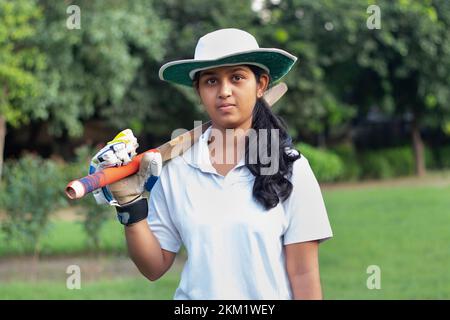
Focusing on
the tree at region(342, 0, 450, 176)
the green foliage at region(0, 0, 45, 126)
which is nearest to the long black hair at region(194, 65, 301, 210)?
the green foliage at region(0, 0, 45, 126)

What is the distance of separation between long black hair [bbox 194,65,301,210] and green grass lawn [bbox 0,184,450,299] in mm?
4907

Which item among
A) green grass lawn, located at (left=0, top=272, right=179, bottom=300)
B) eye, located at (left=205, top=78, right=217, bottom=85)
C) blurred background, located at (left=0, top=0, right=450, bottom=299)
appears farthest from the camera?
blurred background, located at (left=0, top=0, right=450, bottom=299)

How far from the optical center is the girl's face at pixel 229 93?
99.9 inches

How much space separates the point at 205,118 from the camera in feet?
61.5

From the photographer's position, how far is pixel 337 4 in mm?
19109

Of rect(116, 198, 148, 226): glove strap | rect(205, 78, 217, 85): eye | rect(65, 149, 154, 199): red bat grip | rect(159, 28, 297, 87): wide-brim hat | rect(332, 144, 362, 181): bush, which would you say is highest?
rect(332, 144, 362, 181): bush

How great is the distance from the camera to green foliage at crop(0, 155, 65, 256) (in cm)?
973

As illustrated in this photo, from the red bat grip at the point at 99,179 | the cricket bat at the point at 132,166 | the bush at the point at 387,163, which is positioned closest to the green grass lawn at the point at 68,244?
the cricket bat at the point at 132,166

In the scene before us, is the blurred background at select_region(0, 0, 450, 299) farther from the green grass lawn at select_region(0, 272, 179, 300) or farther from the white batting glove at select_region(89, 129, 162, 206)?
the white batting glove at select_region(89, 129, 162, 206)

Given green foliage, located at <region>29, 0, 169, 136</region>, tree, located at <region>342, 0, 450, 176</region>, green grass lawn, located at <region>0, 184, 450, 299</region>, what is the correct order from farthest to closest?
tree, located at <region>342, 0, 450, 176</region> → green foliage, located at <region>29, 0, 169, 136</region> → green grass lawn, located at <region>0, 184, 450, 299</region>

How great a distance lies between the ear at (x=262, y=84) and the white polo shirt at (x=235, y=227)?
238 mm

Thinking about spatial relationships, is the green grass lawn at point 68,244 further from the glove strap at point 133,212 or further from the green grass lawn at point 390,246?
the glove strap at point 133,212
